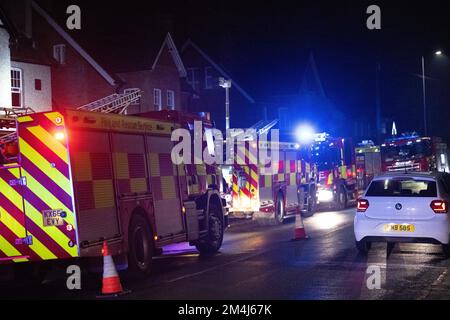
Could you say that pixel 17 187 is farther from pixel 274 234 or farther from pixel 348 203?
pixel 348 203

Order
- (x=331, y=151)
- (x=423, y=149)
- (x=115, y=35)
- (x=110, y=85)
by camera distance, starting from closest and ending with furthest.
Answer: (x=331, y=151)
(x=423, y=149)
(x=110, y=85)
(x=115, y=35)

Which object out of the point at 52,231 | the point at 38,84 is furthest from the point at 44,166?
the point at 38,84

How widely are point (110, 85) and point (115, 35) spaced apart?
5344mm

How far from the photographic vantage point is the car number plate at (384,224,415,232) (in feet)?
39.0

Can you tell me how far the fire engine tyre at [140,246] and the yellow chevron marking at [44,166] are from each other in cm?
174

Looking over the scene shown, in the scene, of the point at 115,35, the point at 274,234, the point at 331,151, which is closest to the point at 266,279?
the point at 274,234

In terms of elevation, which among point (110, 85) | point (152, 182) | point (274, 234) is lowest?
point (274, 234)

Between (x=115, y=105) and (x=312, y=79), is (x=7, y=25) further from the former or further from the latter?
(x=312, y=79)

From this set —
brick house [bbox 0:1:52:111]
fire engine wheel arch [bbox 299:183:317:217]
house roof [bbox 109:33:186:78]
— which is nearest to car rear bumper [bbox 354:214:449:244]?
fire engine wheel arch [bbox 299:183:317:217]

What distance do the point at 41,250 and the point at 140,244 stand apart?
75.7 inches

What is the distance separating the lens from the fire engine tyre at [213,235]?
1385 centimetres

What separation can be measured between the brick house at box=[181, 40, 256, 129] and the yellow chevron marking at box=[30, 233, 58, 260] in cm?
3926
